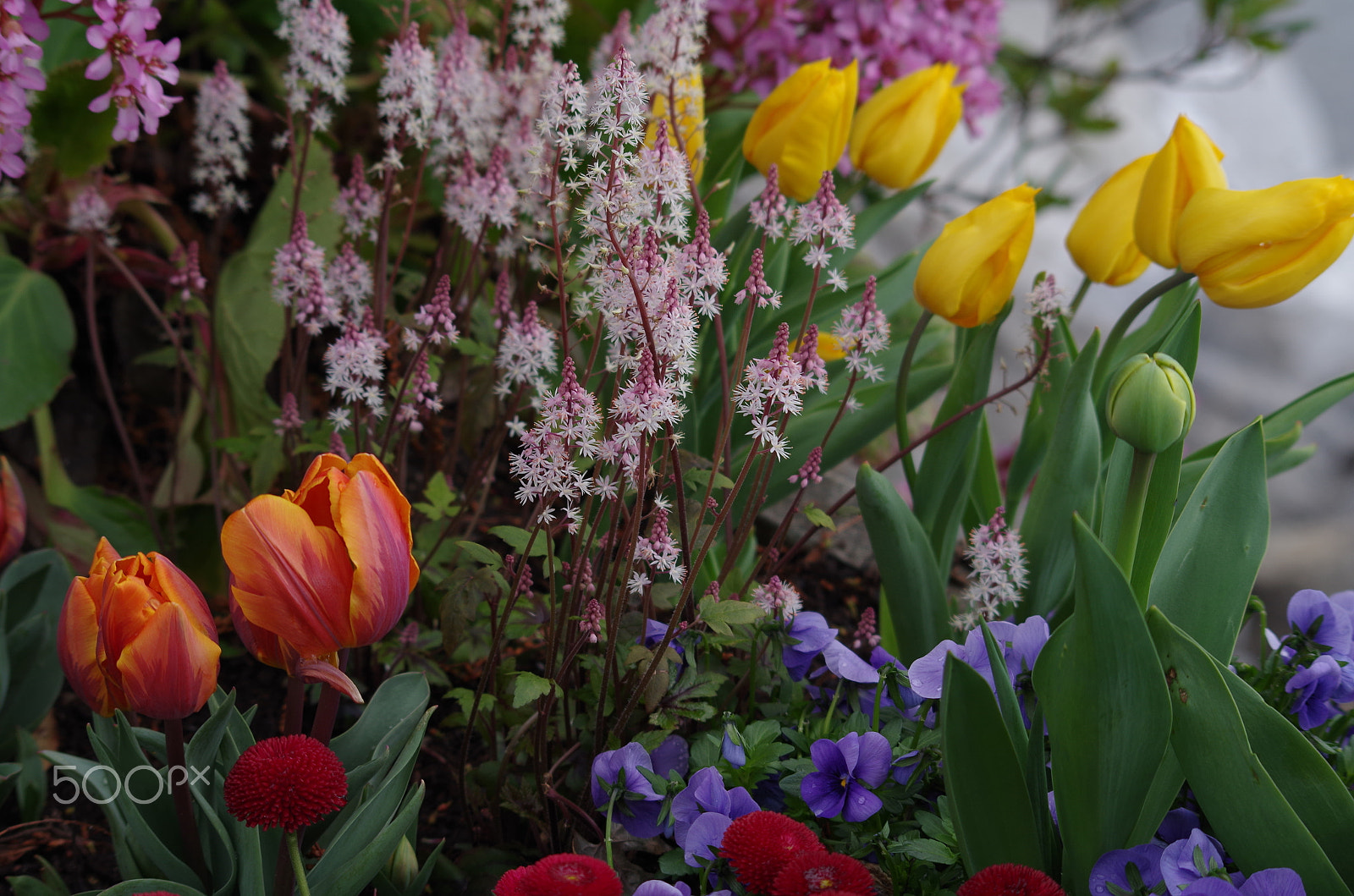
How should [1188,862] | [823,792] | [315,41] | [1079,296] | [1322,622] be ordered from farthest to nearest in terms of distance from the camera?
[1079,296] → [315,41] → [1322,622] → [823,792] → [1188,862]

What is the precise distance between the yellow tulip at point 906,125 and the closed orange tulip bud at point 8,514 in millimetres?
908

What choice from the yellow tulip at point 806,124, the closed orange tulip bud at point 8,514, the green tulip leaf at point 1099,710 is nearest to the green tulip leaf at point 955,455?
the yellow tulip at point 806,124

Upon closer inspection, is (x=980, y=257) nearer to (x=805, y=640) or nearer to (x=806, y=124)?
(x=806, y=124)

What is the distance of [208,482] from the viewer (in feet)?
4.39

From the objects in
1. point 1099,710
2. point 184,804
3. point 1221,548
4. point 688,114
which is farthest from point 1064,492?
point 184,804

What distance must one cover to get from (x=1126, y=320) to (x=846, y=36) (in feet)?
2.96

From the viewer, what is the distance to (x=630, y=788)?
73 centimetres

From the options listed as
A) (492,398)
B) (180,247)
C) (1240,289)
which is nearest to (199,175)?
(180,247)

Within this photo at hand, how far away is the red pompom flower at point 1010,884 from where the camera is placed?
0.50 metres

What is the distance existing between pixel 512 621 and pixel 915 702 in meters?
0.35

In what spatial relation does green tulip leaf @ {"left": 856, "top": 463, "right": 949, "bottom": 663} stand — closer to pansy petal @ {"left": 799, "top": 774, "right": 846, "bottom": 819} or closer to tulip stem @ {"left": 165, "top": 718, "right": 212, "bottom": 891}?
pansy petal @ {"left": 799, "top": 774, "right": 846, "bottom": 819}

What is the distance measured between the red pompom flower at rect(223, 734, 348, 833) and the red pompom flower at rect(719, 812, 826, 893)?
0.74ft

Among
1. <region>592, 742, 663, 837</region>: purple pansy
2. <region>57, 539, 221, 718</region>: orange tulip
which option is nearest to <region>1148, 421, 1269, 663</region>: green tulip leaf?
<region>592, 742, 663, 837</region>: purple pansy

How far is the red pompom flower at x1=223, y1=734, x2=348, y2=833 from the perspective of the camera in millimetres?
526
